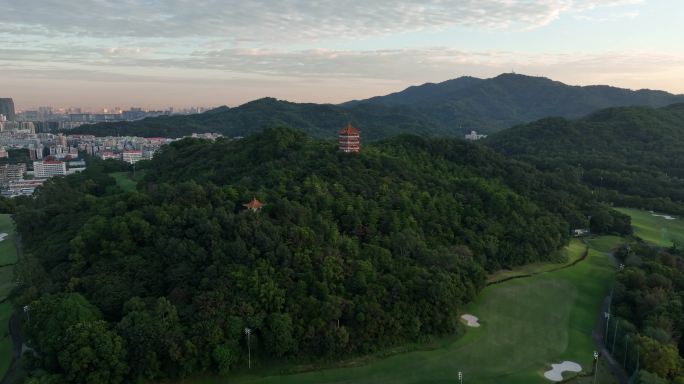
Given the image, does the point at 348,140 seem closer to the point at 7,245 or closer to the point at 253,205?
the point at 253,205

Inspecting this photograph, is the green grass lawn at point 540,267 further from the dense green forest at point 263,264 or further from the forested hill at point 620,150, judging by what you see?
the forested hill at point 620,150

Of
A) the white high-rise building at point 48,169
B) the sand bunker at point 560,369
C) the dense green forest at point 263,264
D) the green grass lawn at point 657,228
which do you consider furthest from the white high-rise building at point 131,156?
the sand bunker at point 560,369

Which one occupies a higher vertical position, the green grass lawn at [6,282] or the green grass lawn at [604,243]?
the green grass lawn at [604,243]

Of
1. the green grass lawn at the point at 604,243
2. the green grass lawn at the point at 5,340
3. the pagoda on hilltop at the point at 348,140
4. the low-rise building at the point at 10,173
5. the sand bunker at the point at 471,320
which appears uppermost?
the pagoda on hilltop at the point at 348,140

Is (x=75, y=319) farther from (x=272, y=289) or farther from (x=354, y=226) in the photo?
→ (x=354, y=226)

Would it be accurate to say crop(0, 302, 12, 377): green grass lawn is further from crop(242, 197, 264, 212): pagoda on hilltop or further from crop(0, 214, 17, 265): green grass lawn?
crop(242, 197, 264, 212): pagoda on hilltop
